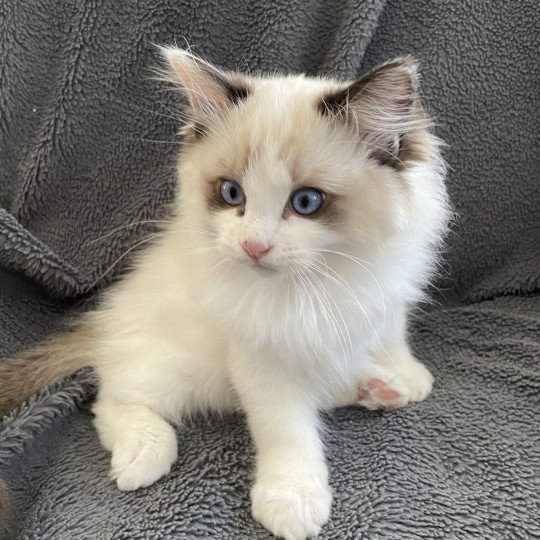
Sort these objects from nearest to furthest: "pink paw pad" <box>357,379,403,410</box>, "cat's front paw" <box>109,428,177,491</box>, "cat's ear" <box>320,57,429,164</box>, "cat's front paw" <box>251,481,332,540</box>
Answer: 1. "cat's ear" <box>320,57,429,164</box>
2. "cat's front paw" <box>251,481,332,540</box>
3. "cat's front paw" <box>109,428,177,491</box>
4. "pink paw pad" <box>357,379,403,410</box>

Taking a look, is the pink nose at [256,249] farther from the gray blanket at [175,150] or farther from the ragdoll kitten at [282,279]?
the gray blanket at [175,150]

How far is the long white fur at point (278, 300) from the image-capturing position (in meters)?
1.00

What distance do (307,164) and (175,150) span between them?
0.76m

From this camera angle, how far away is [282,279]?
1.10m

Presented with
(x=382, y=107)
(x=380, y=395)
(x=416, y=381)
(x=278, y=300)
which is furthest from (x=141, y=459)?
(x=382, y=107)

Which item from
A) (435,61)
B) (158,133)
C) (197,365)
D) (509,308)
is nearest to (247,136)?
(197,365)

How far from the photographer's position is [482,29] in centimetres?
157

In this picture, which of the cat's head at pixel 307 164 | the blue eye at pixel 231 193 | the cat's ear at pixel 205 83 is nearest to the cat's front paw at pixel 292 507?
the cat's head at pixel 307 164

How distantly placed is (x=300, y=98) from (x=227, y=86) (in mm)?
137

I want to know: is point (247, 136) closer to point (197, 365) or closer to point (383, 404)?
point (197, 365)

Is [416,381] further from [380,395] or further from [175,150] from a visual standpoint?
[175,150]

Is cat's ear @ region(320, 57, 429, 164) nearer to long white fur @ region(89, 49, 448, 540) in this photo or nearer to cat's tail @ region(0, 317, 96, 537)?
long white fur @ region(89, 49, 448, 540)

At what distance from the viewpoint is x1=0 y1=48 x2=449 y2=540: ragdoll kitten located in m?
0.99

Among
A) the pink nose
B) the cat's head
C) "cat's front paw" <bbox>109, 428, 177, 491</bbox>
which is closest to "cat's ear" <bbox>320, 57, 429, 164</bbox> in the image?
the cat's head
